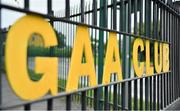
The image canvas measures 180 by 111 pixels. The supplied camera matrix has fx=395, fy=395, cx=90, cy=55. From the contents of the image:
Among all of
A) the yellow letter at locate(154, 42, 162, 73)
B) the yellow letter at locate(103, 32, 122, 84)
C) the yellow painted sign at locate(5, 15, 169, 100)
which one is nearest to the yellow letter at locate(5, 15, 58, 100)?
the yellow painted sign at locate(5, 15, 169, 100)

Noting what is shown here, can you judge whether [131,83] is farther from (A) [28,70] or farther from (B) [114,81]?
(A) [28,70]

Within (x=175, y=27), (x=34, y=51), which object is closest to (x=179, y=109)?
(x=175, y=27)

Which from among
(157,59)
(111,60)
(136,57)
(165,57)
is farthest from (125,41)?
(165,57)

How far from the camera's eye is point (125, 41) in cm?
545

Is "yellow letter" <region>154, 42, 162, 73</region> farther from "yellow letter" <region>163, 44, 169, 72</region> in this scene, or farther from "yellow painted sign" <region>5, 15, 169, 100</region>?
"yellow painted sign" <region>5, 15, 169, 100</region>

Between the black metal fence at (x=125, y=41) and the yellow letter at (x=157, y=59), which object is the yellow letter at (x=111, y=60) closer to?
the black metal fence at (x=125, y=41)

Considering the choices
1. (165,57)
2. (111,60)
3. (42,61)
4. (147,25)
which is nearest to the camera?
(42,61)

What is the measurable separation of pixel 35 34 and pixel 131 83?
2.61 meters

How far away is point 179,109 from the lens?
26.5 feet

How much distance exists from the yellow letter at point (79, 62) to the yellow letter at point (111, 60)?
0.39m

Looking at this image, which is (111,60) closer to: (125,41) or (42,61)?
(125,41)

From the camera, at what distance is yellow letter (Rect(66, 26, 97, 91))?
3.66 meters

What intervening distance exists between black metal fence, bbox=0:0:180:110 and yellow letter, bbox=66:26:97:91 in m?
0.08

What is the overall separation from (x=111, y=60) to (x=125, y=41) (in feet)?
3.32
